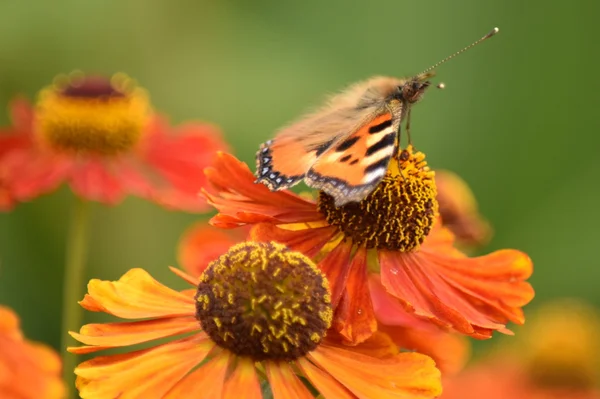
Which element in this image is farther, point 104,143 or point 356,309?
point 104,143

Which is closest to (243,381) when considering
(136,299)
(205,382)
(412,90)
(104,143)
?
(205,382)

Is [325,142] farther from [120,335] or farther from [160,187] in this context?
[160,187]

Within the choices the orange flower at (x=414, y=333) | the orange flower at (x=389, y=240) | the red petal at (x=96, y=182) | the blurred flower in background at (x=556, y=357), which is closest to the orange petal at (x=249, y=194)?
the orange flower at (x=389, y=240)

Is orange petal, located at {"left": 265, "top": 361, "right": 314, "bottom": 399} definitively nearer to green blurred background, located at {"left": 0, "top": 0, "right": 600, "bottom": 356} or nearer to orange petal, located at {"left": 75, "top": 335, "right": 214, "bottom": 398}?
orange petal, located at {"left": 75, "top": 335, "right": 214, "bottom": 398}

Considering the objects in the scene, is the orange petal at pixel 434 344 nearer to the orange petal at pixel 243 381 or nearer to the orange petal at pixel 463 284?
the orange petal at pixel 463 284

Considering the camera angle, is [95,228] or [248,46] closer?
[95,228]

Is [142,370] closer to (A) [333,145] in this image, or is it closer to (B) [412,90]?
(A) [333,145]

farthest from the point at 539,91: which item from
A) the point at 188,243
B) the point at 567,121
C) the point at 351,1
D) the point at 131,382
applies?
the point at 131,382
